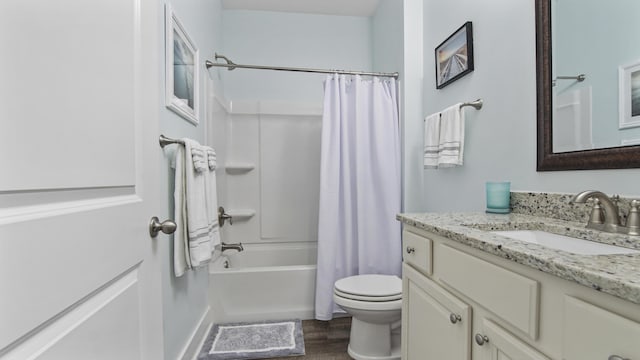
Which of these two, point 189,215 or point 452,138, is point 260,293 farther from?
point 452,138

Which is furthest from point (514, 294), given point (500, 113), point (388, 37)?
point (388, 37)

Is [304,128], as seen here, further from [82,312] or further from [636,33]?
[82,312]

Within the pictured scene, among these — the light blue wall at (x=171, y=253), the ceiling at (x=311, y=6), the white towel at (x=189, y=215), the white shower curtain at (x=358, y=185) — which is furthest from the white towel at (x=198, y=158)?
the ceiling at (x=311, y=6)

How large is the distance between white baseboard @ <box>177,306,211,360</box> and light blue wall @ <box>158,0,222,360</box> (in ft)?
0.07

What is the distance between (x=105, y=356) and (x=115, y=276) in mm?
149

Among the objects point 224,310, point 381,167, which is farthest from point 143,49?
Result: point 224,310

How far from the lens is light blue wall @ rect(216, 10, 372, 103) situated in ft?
9.65

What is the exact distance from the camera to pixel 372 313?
1673 millimetres

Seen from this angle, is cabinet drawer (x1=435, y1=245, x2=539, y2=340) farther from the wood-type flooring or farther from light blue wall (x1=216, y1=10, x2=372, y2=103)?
light blue wall (x1=216, y1=10, x2=372, y2=103)

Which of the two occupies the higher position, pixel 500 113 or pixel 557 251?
pixel 500 113

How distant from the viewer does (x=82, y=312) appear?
0.54 metres

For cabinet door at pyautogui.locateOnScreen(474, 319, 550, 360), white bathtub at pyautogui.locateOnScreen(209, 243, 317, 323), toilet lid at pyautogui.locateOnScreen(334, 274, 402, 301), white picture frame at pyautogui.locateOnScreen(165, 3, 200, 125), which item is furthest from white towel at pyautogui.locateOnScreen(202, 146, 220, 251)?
cabinet door at pyautogui.locateOnScreen(474, 319, 550, 360)

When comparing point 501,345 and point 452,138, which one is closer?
point 501,345

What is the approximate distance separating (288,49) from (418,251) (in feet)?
8.05
